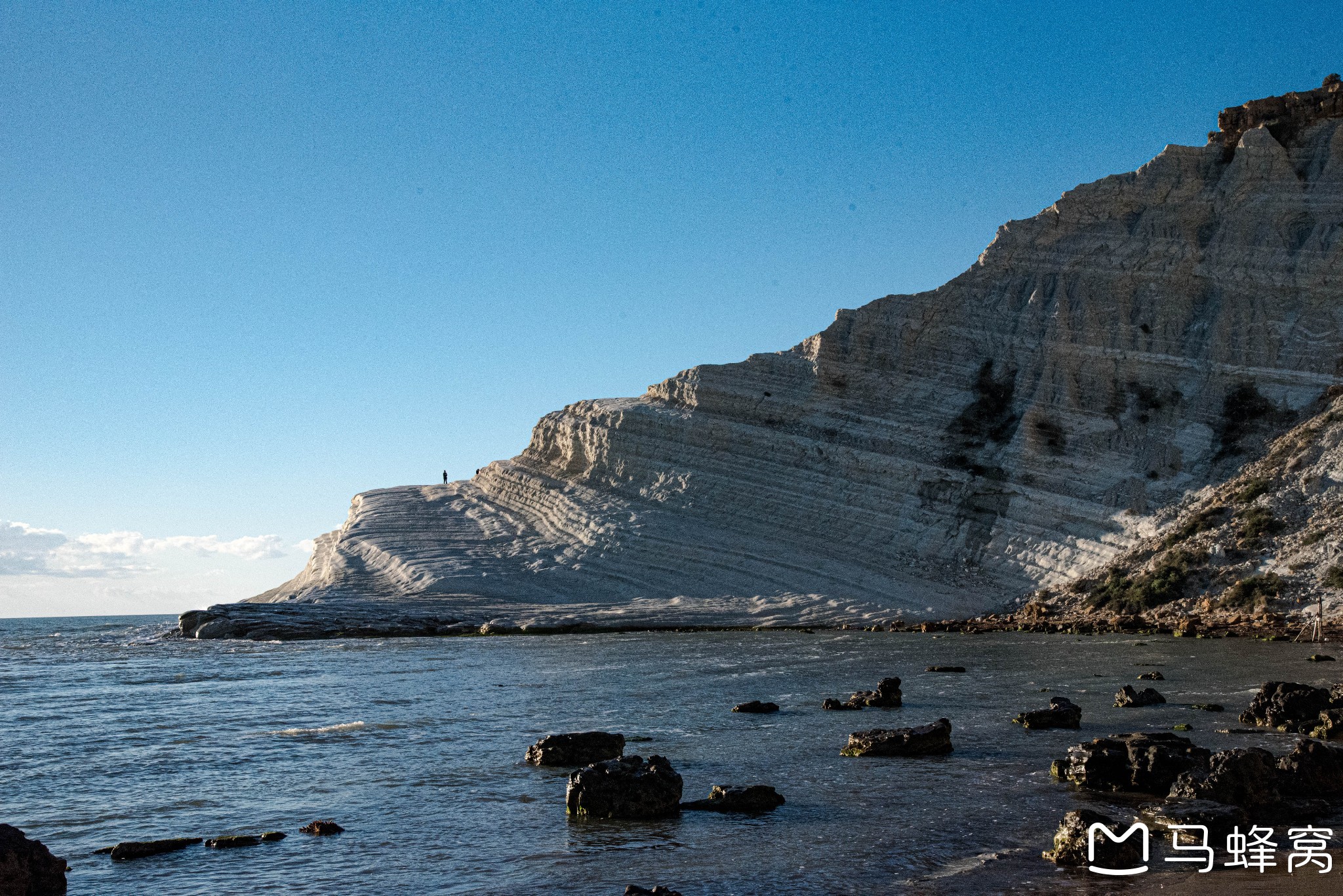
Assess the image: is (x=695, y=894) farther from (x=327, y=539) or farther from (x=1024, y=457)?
(x=327, y=539)

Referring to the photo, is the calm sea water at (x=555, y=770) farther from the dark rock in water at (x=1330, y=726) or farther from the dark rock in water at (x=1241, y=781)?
the dark rock in water at (x=1241, y=781)

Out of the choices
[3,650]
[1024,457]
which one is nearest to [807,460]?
[1024,457]

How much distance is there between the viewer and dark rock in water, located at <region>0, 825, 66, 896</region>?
9031 mm

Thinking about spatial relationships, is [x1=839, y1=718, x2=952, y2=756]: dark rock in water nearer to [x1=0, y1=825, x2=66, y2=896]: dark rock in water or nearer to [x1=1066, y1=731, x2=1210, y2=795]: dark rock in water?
[x1=1066, y1=731, x2=1210, y2=795]: dark rock in water

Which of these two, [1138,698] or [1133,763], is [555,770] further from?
[1138,698]

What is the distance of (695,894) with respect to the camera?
9.06m

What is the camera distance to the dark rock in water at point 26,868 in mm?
9031

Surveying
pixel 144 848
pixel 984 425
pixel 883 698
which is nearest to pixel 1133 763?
pixel 883 698

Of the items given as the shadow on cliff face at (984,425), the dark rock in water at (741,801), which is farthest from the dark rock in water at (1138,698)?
the shadow on cliff face at (984,425)

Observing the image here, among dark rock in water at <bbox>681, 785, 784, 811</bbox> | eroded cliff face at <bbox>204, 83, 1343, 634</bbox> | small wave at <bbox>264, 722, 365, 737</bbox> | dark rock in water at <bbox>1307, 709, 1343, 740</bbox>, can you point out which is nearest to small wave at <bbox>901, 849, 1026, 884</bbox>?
dark rock in water at <bbox>681, 785, 784, 811</bbox>

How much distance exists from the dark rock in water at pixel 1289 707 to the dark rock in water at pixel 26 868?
53.0ft

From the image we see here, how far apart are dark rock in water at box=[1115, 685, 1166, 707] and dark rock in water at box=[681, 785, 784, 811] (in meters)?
10.2

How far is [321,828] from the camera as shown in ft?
38.9

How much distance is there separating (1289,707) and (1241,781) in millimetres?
6388
